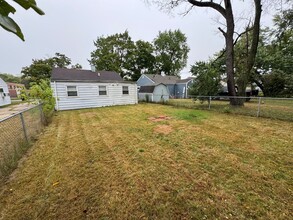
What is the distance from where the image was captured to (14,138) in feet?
13.2

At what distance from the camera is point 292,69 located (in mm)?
14641

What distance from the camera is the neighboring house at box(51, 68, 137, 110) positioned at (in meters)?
10.6

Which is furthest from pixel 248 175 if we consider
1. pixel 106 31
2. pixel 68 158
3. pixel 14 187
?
pixel 106 31

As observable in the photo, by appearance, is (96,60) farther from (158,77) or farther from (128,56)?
(158,77)

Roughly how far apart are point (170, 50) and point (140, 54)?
8443mm

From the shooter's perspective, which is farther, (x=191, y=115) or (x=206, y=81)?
(x=206, y=81)

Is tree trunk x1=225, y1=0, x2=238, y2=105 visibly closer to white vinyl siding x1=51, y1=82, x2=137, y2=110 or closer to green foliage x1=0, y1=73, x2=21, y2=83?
white vinyl siding x1=51, y1=82, x2=137, y2=110

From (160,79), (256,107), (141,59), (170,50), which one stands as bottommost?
(256,107)

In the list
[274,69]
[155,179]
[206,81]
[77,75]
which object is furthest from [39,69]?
[274,69]

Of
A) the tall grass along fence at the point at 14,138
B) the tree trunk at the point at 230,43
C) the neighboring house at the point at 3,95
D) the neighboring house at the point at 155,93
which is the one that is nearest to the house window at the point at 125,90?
the neighboring house at the point at 155,93

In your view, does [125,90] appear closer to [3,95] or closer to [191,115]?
[191,115]

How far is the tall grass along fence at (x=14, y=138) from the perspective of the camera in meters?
2.98

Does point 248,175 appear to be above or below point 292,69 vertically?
below

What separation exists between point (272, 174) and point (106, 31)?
98.8 feet
